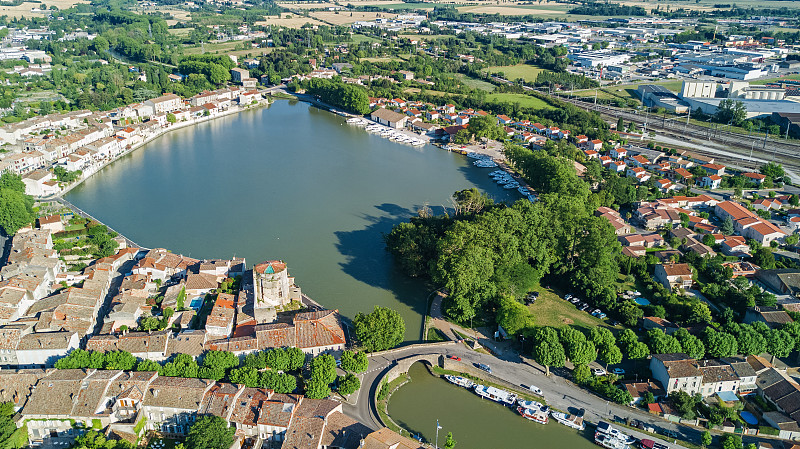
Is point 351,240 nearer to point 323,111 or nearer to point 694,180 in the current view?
point 694,180

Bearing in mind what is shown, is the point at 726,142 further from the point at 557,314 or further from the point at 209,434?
the point at 209,434

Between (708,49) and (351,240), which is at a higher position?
(708,49)

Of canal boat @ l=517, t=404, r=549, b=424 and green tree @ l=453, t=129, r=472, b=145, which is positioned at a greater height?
green tree @ l=453, t=129, r=472, b=145

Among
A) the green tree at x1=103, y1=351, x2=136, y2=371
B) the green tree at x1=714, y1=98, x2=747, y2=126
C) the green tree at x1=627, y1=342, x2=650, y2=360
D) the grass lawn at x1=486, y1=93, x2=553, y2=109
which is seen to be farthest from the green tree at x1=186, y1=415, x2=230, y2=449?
the green tree at x1=714, y1=98, x2=747, y2=126

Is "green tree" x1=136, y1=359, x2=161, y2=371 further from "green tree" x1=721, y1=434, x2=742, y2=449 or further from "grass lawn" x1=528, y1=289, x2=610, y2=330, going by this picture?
"green tree" x1=721, y1=434, x2=742, y2=449

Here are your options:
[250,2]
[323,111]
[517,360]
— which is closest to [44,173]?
[323,111]

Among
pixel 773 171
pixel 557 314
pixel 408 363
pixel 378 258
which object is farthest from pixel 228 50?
pixel 408 363
